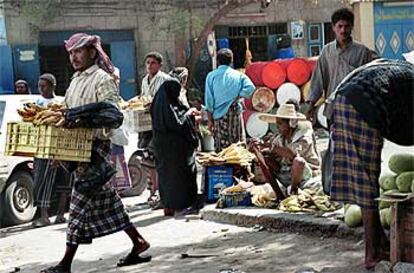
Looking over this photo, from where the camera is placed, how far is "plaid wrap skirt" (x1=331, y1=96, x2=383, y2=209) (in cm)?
502

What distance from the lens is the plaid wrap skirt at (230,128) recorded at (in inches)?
372

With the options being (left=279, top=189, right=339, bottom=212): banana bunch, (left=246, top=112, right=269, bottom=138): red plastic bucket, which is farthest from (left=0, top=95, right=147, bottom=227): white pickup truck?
(left=246, top=112, right=269, bottom=138): red plastic bucket

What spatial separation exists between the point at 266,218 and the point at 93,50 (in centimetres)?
238

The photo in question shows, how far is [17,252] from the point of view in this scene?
7.42 m

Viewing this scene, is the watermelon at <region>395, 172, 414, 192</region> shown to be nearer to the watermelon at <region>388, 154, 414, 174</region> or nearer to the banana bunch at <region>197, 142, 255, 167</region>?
the watermelon at <region>388, 154, 414, 174</region>

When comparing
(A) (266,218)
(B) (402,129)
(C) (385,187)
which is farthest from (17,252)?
Result: (B) (402,129)

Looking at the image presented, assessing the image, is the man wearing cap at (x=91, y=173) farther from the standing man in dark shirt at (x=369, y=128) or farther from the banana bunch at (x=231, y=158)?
the banana bunch at (x=231, y=158)

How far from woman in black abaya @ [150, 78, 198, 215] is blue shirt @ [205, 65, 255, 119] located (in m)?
1.01

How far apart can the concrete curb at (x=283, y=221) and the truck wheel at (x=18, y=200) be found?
2.43 m

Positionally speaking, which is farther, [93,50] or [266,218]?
[266,218]

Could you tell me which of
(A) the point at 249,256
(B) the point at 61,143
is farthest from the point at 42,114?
(A) the point at 249,256

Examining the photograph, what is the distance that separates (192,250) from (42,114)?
181cm

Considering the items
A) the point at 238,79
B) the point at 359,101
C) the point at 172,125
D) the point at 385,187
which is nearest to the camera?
the point at 359,101

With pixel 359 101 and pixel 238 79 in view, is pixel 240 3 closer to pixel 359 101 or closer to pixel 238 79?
pixel 238 79
